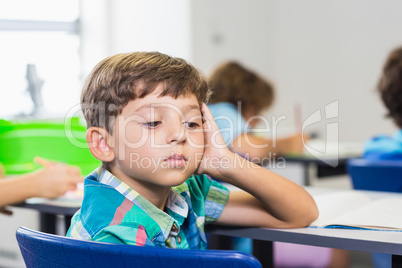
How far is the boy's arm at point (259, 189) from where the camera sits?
1172mm

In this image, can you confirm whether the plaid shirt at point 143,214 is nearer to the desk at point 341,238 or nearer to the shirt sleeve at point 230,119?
the desk at point 341,238

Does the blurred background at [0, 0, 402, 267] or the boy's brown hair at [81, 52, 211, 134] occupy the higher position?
the blurred background at [0, 0, 402, 267]

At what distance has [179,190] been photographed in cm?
122

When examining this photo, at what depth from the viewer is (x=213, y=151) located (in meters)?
1.19

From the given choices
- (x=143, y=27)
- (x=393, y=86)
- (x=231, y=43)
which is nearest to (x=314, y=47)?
(x=231, y=43)

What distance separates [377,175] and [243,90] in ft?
3.54

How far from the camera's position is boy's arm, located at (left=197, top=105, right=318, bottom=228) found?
3.84 ft

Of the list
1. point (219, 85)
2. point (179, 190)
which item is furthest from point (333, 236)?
point (219, 85)

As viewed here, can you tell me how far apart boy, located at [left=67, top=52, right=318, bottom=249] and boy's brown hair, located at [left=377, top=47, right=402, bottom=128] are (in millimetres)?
1252

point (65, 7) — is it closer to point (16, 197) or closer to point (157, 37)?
point (157, 37)

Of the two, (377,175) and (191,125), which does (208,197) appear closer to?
(191,125)

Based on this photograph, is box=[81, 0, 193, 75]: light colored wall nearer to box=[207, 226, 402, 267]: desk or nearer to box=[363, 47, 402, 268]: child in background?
box=[363, 47, 402, 268]: child in background

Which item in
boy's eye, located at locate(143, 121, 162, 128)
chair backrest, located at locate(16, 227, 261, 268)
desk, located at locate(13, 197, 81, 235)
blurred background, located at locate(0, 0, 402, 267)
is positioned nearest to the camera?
chair backrest, located at locate(16, 227, 261, 268)

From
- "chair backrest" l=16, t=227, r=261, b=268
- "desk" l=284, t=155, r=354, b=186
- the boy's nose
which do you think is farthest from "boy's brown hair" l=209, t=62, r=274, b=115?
"chair backrest" l=16, t=227, r=261, b=268
